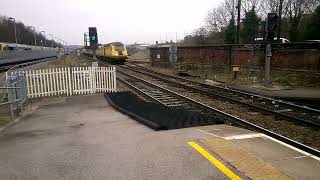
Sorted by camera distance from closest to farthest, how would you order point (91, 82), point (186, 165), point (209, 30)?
point (186, 165), point (91, 82), point (209, 30)

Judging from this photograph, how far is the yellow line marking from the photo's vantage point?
525cm

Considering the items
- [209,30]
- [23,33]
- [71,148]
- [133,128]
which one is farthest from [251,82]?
[23,33]

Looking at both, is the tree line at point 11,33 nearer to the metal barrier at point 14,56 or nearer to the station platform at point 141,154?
the metal barrier at point 14,56

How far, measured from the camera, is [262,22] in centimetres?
2542

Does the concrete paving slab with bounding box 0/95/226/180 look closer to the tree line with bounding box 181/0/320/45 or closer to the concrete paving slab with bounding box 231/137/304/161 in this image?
the concrete paving slab with bounding box 231/137/304/161

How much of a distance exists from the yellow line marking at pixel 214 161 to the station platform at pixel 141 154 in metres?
0.02

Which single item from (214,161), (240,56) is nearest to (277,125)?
(214,161)

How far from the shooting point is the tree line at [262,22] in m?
37.8

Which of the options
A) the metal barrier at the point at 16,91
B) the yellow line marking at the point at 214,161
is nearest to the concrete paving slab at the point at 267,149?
the yellow line marking at the point at 214,161

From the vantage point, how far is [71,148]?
6867 millimetres

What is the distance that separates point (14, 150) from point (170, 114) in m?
4.45

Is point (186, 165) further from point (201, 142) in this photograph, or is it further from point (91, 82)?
point (91, 82)

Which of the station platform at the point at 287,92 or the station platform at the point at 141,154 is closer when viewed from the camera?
the station platform at the point at 141,154

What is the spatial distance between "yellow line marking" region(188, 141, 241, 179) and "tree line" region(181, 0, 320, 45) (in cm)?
1923
